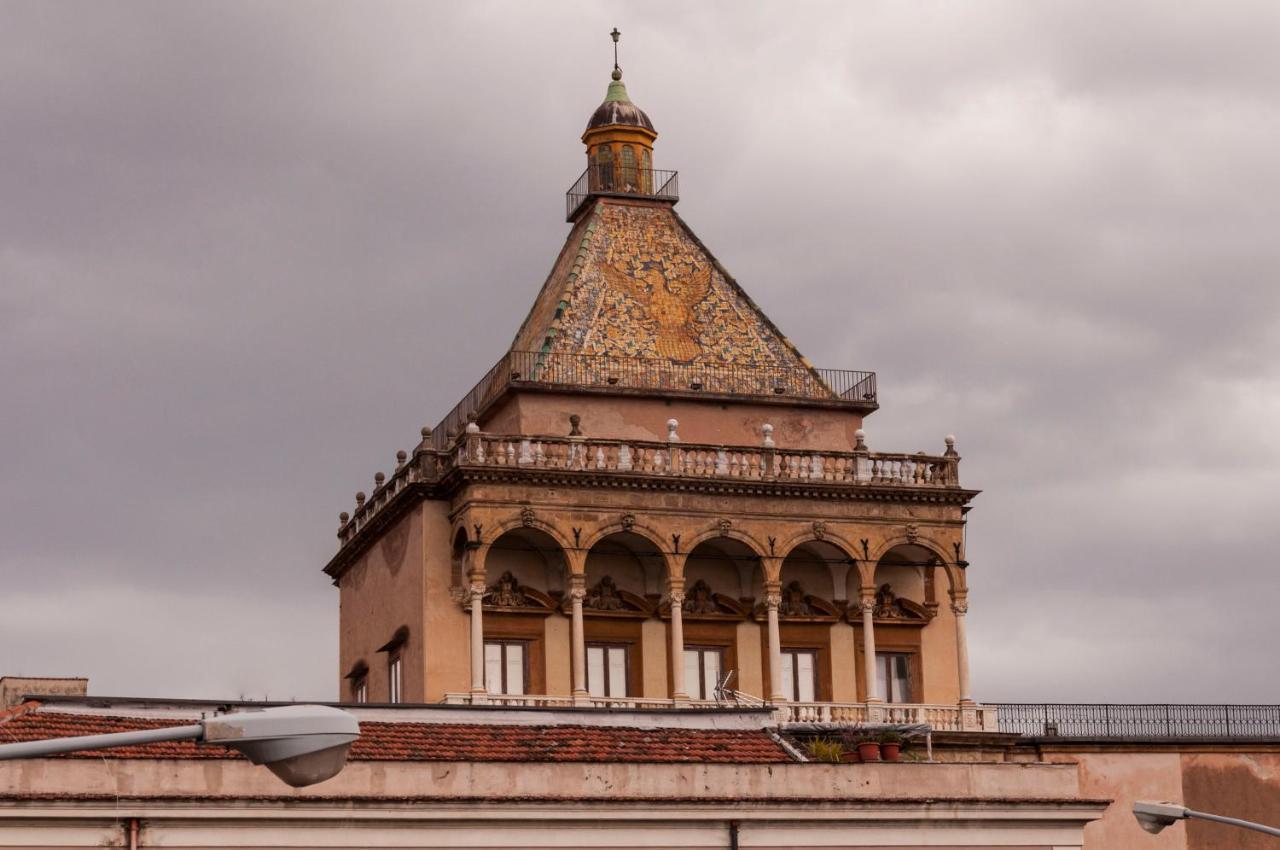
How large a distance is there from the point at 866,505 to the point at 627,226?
915 centimetres

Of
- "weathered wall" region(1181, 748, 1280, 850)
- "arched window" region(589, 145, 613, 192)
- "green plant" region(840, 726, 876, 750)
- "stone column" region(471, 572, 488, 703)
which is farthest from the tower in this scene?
"green plant" region(840, 726, 876, 750)

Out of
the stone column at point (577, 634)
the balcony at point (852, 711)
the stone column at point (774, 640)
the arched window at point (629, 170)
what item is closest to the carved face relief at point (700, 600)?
the stone column at point (774, 640)

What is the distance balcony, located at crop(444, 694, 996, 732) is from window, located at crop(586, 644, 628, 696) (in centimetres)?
39

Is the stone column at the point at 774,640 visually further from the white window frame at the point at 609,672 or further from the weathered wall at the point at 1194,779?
the weathered wall at the point at 1194,779

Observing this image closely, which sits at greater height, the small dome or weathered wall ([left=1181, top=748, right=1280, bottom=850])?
the small dome

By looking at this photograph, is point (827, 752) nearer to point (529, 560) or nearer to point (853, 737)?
point (853, 737)

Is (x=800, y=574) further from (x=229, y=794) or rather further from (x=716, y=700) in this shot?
(x=229, y=794)

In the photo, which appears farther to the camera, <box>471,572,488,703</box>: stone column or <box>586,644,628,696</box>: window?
<box>586,644,628,696</box>: window

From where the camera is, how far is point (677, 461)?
2175 inches

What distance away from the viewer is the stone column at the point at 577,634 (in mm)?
53625

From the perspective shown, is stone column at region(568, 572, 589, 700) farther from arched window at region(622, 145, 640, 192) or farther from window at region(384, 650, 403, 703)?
arched window at region(622, 145, 640, 192)

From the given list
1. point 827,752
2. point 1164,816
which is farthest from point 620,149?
point 1164,816

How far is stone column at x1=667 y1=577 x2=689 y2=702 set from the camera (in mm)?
54562

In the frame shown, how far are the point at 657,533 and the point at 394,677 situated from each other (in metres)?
6.39
